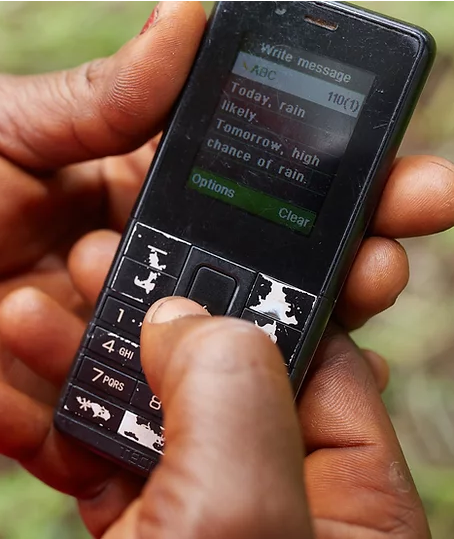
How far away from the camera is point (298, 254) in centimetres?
67

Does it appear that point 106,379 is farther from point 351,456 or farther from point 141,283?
point 351,456

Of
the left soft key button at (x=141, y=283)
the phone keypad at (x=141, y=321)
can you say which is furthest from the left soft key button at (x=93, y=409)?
→ the left soft key button at (x=141, y=283)

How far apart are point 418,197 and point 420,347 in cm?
38

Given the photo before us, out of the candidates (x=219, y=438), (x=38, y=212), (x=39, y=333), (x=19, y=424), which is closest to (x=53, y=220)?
(x=38, y=212)

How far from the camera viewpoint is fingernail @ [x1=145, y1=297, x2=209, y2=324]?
0.49 m

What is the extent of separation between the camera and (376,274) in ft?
2.28

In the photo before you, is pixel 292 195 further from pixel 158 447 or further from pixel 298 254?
pixel 158 447

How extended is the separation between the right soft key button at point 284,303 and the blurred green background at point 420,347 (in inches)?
14.6

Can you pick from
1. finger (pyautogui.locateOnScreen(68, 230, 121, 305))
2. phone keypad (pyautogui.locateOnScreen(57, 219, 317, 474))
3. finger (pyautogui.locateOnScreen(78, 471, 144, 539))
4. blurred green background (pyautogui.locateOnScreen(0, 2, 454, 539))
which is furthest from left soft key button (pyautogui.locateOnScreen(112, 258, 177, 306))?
blurred green background (pyautogui.locateOnScreen(0, 2, 454, 539))

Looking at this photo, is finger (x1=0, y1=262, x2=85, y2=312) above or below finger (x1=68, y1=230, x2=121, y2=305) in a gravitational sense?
below

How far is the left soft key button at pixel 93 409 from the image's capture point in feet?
2.23

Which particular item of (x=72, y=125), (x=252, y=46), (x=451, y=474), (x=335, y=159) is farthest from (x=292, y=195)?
(x=451, y=474)

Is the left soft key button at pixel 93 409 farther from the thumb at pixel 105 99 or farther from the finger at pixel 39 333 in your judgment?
the thumb at pixel 105 99

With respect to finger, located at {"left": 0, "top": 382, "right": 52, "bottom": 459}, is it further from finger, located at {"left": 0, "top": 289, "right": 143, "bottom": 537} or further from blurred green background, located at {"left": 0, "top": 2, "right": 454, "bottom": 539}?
blurred green background, located at {"left": 0, "top": 2, "right": 454, "bottom": 539}
